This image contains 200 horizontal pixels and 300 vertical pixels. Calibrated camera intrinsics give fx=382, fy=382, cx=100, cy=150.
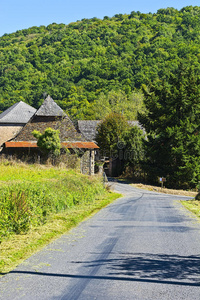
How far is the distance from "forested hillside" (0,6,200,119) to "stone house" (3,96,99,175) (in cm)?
4829

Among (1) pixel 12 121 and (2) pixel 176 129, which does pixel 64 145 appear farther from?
(1) pixel 12 121

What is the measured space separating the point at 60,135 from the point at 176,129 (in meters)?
14.8

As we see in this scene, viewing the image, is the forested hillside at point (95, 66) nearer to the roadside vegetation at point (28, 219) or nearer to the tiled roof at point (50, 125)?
the tiled roof at point (50, 125)

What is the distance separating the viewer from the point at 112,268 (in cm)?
733

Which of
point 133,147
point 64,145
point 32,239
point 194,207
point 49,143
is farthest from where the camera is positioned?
point 133,147

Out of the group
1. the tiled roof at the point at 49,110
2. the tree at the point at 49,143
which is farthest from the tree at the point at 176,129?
the tree at the point at 49,143

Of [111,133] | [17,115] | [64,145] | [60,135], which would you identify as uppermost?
[17,115]

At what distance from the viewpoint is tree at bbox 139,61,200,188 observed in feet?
155

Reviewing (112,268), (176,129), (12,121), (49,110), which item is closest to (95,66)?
(12,121)

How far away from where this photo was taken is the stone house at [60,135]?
39.6 metres

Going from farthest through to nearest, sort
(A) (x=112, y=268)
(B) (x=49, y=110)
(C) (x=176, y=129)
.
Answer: (C) (x=176, y=129) → (B) (x=49, y=110) → (A) (x=112, y=268)

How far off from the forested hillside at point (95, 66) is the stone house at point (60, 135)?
1901 inches

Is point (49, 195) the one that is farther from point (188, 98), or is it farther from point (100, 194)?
point (188, 98)

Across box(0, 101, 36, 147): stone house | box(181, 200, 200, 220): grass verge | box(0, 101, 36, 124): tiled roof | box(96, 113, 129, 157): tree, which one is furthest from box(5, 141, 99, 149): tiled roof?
box(0, 101, 36, 124): tiled roof
